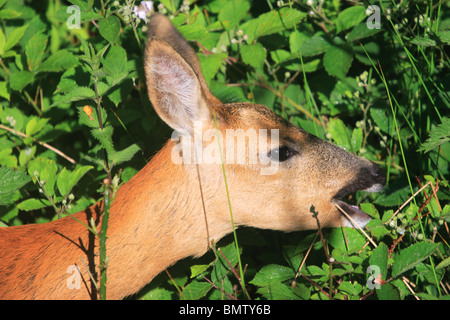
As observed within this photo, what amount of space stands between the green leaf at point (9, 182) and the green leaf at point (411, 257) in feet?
6.18

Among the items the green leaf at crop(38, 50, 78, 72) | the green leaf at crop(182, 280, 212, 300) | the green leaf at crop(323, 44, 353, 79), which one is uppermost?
the green leaf at crop(38, 50, 78, 72)

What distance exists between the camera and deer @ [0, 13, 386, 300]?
2312 mm

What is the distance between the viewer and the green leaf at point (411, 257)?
224 cm

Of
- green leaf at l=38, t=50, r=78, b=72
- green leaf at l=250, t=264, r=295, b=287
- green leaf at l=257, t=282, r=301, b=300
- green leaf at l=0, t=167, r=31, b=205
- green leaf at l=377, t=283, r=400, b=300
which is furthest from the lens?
green leaf at l=38, t=50, r=78, b=72

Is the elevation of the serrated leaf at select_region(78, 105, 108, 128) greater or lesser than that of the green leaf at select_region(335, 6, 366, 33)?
lesser

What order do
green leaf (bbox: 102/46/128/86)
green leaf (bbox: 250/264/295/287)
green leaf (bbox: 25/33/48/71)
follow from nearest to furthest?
green leaf (bbox: 250/264/295/287) < green leaf (bbox: 102/46/128/86) < green leaf (bbox: 25/33/48/71)

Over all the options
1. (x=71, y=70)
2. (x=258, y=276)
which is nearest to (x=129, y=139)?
(x=71, y=70)

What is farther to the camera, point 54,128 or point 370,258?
point 54,128

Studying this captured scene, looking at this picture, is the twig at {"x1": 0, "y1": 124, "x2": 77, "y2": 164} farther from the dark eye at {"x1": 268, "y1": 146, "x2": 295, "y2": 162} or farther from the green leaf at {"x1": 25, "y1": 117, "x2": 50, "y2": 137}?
the dark eye at {"x1": 268, "y1": 146, "x2": 295, "y2": 162}

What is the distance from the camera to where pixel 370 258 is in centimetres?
230

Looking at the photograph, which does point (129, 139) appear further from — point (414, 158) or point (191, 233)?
point (414, 158)

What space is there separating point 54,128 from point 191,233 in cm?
154

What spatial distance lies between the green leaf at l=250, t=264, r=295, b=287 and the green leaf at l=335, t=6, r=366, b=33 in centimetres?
151

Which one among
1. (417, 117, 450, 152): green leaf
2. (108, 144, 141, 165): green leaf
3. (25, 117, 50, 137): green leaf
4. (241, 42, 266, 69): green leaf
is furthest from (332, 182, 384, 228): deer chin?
(25, 117, 50, 137): green leaf
